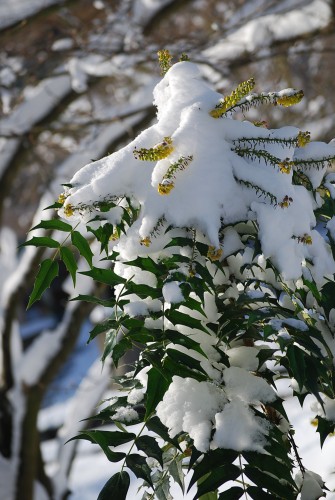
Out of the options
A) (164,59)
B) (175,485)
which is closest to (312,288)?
(164,59)

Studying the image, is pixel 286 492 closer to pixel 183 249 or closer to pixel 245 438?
pixel 245 438

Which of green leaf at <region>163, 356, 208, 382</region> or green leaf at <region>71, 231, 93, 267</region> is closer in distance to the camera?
green leaf at <region>163, 356, 208, 382</region>

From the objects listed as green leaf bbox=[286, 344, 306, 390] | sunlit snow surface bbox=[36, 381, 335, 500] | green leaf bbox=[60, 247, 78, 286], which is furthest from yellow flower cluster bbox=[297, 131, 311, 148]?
sunlit snow surface bbox=[36, 381, 335, 500]

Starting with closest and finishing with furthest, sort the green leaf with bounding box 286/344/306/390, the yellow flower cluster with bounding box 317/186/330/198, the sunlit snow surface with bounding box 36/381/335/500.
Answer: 1. the green leaf with bounding box 286/344/306/390
2. the yellow flower cluster with bounding box 317/186/330/198
3. the sunlit snow surface with bounding box 36/381/335/500

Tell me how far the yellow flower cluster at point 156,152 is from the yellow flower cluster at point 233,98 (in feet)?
0.41

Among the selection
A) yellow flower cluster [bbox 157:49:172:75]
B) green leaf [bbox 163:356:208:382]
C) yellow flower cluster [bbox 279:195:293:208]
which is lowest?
green leaf [bbox 163:356:208:382]

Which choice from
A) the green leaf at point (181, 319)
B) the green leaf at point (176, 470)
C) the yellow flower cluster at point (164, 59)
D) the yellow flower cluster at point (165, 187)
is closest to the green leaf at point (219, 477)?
the green leaf at point (176, 470)

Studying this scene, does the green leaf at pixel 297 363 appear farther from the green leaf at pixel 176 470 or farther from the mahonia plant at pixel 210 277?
the green leaf at pixel 176 470

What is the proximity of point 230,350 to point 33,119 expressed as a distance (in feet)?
12.1

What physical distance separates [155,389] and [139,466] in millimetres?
176

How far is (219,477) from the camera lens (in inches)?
41.7

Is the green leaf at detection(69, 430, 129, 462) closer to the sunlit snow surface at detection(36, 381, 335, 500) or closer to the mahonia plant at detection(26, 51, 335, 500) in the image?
the mahonia plant at detection(26, 51, 335, 500)

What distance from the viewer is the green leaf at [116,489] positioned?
107 cm

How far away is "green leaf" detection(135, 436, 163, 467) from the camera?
1074 mm
